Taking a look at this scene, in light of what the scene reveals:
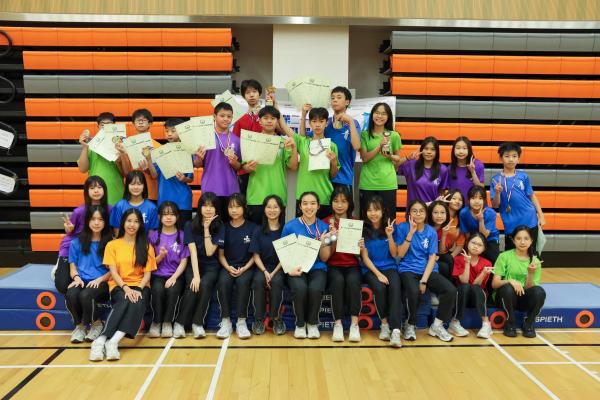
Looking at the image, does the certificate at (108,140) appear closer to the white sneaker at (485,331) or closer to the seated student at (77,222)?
the seated student at (77,222)

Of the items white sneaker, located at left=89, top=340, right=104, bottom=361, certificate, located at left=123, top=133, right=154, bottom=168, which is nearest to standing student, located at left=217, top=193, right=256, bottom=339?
white sneaker, located at left=89, top=340, right=104, bottom=361

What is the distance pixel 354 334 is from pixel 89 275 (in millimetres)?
2145

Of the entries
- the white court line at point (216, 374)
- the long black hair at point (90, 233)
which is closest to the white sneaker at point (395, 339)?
the white court line at point (216, 374)


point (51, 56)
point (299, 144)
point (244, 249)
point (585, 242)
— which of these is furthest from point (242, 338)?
point (585, 242)

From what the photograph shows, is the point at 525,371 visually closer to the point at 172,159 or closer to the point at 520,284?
the point at 520,284

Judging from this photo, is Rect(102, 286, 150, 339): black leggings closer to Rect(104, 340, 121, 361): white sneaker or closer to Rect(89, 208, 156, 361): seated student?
Rect(89, 208, 156, 361): seated student

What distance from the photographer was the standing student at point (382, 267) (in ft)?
11.8

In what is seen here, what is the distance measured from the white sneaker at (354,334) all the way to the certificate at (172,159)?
76.0 inches

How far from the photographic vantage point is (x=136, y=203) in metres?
3.94

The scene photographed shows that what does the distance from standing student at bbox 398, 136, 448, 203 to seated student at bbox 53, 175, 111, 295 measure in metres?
2.66

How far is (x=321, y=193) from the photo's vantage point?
4.10m

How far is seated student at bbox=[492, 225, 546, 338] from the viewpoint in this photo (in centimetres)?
376

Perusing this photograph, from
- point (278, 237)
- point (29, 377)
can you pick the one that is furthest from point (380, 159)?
point (29, 377)

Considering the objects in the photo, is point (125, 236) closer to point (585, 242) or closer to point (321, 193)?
point (321, 193)
